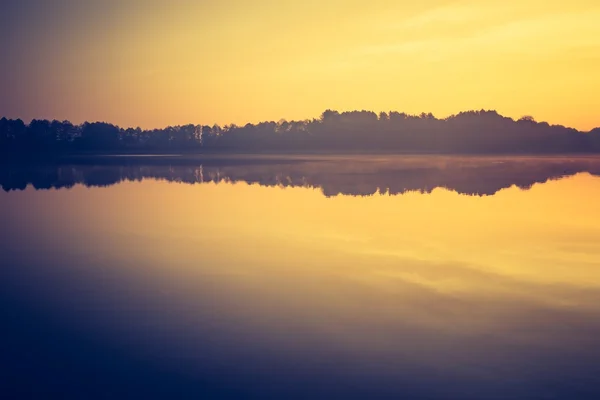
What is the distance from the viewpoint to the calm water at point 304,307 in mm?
8789

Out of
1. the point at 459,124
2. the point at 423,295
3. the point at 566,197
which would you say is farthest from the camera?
the point at 459,124

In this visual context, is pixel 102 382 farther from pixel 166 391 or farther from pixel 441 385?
pixel 441 385

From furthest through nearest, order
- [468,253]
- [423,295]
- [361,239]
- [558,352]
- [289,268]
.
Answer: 1. [361,239]
2. [468,253]
3. [289,268]
4. [423,295]
5. [558,352]

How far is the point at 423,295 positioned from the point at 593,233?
1269cm

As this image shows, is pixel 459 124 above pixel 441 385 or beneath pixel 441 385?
above

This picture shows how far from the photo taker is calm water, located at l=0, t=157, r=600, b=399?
28.8 feet

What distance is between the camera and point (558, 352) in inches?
379

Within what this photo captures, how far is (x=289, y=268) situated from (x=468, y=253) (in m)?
6.71

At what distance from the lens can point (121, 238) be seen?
21562 mm

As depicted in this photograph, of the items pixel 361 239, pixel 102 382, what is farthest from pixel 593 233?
pixel 102 382

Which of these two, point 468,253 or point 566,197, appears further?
point 566,197

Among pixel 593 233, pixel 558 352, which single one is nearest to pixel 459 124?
pixel 593 233

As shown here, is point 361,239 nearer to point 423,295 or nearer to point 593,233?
point 423,295

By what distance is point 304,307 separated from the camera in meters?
12.3
